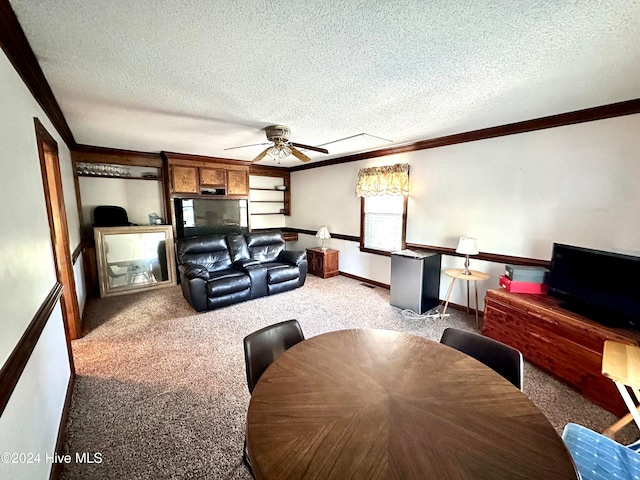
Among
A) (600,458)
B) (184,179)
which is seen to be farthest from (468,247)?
(184,179)

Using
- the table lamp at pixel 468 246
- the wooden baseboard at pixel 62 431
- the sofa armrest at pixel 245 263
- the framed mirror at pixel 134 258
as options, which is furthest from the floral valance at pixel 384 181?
the wooden baseboard at pixel 62 431

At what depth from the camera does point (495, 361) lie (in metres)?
1.49

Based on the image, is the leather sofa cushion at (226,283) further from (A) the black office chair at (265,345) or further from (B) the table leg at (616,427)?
(B) the table leg at (616,427)

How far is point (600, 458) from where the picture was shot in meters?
1.16

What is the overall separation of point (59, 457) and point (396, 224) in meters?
4.37

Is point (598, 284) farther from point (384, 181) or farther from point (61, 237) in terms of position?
point (61, 237)

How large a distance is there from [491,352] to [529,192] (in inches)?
94.6

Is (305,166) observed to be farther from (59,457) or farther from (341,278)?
(59,457)

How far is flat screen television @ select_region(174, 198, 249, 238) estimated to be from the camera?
5.03 metres

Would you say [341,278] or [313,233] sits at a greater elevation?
[313,233]

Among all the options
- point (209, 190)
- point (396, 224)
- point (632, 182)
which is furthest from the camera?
point (209, 190)

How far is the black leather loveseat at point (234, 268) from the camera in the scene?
3727 millimetres

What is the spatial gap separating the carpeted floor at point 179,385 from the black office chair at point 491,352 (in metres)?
0.90

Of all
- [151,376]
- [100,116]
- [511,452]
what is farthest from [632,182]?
[100,116]
